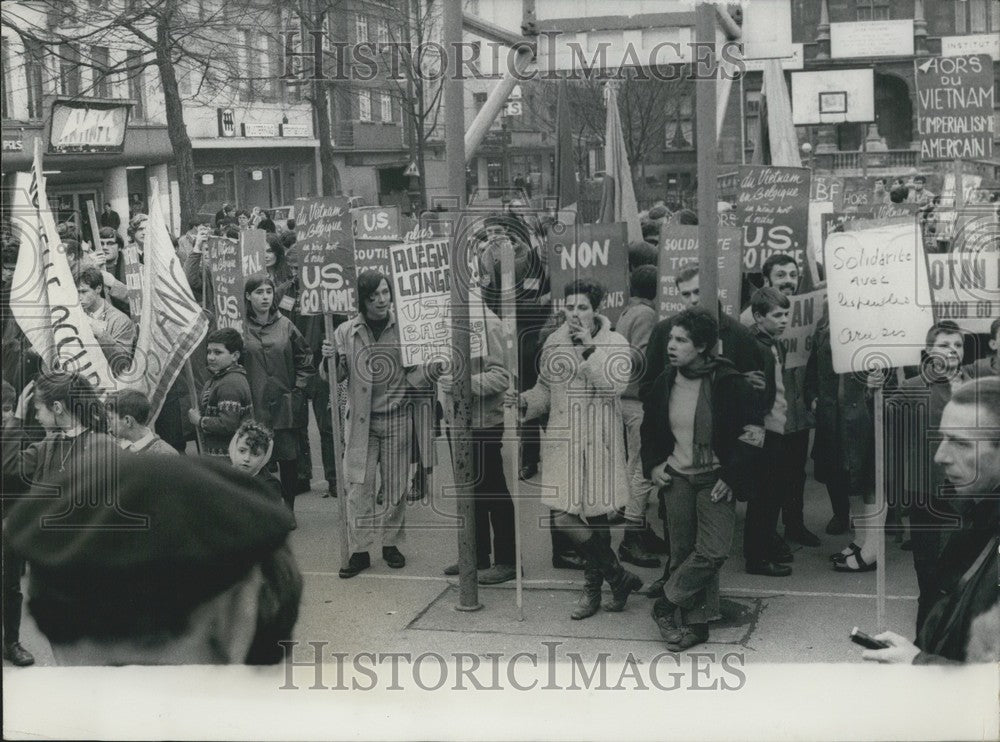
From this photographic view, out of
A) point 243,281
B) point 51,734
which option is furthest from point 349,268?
point 51,734

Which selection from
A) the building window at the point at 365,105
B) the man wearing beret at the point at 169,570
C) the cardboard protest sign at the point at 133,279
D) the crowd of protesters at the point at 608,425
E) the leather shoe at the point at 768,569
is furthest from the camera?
the cardboard protest sign at the point at 133,279

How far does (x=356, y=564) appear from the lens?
760cm

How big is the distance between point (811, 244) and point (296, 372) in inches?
149

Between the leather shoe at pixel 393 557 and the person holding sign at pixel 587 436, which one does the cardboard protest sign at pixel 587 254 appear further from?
the leather shoe at pixel 393 557

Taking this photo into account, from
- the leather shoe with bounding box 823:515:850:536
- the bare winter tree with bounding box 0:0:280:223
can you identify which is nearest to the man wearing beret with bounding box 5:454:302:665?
the bare winter tree with bounding box 0:0:280:223

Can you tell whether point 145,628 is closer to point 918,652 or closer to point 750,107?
point 918,652

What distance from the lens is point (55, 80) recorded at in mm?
7629

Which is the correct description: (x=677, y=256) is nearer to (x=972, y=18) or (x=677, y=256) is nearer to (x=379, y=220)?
(x=379, y=220)

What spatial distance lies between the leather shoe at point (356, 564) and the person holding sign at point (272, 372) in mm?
860

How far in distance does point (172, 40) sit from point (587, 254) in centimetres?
297

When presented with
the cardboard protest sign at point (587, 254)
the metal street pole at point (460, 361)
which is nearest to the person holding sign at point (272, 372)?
the metal street pole at point (460, 361)

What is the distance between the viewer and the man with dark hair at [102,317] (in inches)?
315

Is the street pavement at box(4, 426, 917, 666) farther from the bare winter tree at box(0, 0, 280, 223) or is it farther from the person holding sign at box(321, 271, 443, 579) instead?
the bare winter tree at box(0, 0, 280, 223)

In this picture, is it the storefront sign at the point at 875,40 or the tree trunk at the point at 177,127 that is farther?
the storefront sign at the point at 875,40
